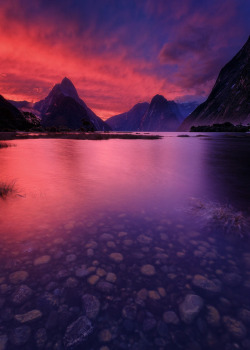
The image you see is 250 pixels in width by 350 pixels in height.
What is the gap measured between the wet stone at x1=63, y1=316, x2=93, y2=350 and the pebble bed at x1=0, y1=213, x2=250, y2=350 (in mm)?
10

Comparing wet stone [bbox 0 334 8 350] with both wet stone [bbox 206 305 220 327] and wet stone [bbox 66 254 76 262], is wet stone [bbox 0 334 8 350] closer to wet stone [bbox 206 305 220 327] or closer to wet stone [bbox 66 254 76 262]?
wet stone [bbox 66 254 76 262]

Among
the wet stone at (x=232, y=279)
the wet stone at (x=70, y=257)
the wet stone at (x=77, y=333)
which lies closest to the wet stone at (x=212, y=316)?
the wet stone at (x=232, y=279)

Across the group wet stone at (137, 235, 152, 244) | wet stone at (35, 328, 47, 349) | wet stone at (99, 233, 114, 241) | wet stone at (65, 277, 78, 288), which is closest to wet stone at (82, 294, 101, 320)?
wet stone at (65, 277, 78, 288)

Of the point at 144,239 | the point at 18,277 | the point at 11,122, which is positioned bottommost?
the point at 144,239

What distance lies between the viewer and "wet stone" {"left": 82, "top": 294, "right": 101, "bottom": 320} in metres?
2.27

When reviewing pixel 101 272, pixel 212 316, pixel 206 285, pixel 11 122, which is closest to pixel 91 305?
pixel 101 272

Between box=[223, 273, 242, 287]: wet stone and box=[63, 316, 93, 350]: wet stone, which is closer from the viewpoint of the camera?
box=[63, 316, 93, 350]: wet stone

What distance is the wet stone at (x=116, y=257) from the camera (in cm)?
326

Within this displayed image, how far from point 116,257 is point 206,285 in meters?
1.53

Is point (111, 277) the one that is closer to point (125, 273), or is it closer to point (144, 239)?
point (125, 273)

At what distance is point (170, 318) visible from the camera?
7.33 feet

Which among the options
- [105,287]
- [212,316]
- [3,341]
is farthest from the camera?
[105,287]

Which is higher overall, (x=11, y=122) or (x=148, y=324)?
(x=11, y=122)

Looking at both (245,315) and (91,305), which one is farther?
(91,305)
